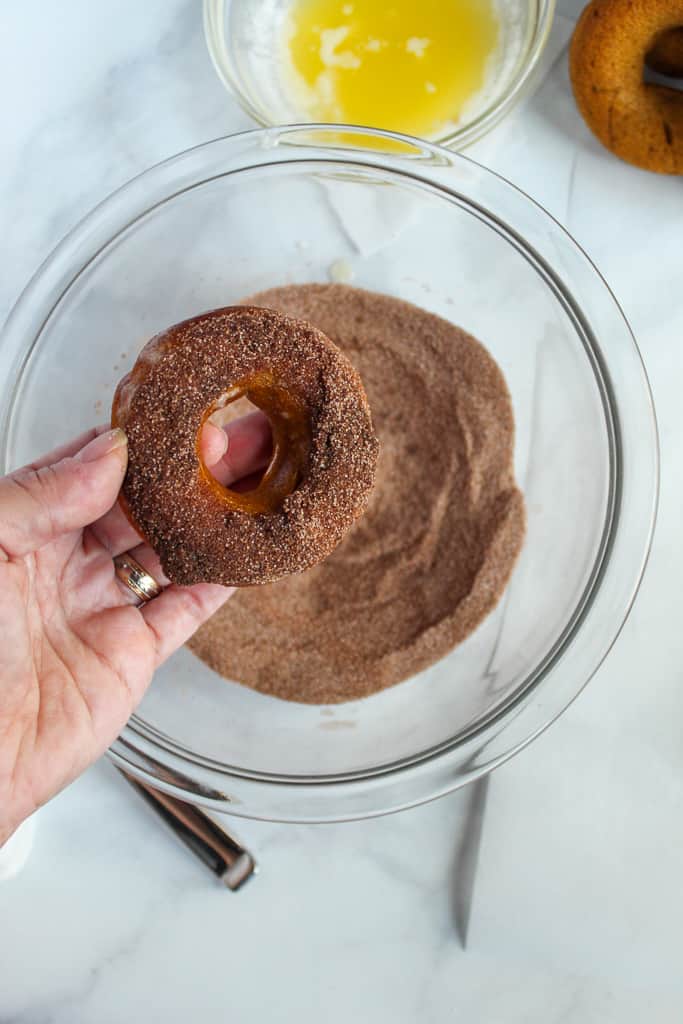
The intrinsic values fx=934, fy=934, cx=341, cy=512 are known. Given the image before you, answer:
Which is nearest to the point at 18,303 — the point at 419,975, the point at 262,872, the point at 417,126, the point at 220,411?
the point at 220,411

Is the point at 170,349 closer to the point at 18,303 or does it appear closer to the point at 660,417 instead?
the point at 18,303

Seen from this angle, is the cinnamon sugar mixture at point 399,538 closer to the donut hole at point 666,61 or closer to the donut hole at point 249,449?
the donut hole at point 249,449

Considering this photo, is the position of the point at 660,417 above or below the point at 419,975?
above

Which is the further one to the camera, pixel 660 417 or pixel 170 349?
pixel 660 417

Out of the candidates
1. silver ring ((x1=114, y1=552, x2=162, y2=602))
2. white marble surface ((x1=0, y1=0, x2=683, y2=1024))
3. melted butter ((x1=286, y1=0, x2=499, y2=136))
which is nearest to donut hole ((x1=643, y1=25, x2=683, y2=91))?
white marble surface ((x1=0, y1=0, x2=683, y2=1024))

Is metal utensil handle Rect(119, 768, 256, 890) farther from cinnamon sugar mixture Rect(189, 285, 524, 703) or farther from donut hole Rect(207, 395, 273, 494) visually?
donut hole Rect(207, 395, 273, 494)

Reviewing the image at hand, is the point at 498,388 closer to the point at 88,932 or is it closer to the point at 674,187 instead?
the point at 674,187

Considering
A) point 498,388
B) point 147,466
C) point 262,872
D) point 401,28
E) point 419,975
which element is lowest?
point 419,975
